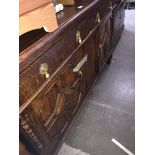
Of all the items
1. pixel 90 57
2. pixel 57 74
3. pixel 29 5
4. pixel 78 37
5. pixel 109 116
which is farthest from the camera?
pixel 109 116

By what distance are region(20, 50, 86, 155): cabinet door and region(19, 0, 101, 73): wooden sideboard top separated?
17 cm

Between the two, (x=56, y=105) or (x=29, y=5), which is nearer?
(x=29, y=5)

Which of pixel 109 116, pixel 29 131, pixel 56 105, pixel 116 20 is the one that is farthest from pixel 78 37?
pixel 116 20

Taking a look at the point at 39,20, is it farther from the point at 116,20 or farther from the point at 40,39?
the point at 116,20

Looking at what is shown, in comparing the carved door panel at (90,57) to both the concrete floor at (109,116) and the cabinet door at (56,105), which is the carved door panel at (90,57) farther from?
the concrete floor at (109,116)

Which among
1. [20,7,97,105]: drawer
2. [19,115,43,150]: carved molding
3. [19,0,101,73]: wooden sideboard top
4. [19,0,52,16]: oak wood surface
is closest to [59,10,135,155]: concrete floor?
[19,115,43,150]: carved molding

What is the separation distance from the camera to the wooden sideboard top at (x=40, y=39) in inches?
27.0

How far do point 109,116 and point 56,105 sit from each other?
0.63m

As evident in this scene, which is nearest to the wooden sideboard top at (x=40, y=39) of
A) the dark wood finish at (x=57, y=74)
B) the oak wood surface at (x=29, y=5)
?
the dark wood finish at (x=57, y=74)

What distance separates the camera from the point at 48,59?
2.71 ft

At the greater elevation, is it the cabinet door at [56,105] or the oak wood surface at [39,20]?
the oak wood surface at [39,20]

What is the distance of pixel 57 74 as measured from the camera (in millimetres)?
908
